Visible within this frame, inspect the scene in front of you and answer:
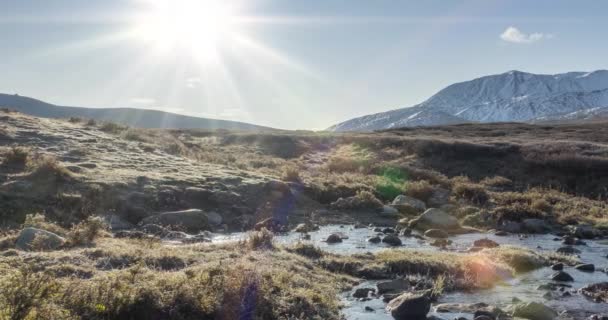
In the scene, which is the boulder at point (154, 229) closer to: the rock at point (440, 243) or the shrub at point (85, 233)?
the shrub at point (85, 233)

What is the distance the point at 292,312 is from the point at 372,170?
35326 millimetres

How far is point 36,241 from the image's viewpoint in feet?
48.7

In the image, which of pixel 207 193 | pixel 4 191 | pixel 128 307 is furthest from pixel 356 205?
pixel 128 307

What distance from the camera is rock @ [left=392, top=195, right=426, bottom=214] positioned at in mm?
33125

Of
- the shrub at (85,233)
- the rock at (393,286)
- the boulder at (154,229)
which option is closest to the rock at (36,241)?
the shrub at (85,233)

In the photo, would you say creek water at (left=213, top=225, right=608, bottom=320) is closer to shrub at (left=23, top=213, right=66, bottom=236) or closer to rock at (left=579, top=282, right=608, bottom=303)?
rock at (left=579, top=282, right=608, bottom=303)

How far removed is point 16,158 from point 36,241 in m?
14.9

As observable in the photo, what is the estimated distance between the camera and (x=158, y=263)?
14.3 m

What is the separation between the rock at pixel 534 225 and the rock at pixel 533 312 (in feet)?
55.7

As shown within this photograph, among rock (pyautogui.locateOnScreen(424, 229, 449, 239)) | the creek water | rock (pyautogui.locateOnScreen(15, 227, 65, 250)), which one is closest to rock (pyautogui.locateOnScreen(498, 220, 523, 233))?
the creek water

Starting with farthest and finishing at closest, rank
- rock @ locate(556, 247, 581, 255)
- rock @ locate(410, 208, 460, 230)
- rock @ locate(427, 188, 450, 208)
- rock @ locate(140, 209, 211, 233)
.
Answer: rock @ locate(427, 188, 450, 208) < rock @ locate(410, 208, 460, 230) < rock @ locate(140, 209, 211, 233) < rock @ locate(556, 247, 581, 255)

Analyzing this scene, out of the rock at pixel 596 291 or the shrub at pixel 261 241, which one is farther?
the shrub at pixel 261 241

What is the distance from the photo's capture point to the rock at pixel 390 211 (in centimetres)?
3186

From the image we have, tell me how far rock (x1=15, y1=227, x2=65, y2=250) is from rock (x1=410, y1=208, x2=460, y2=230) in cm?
1833
